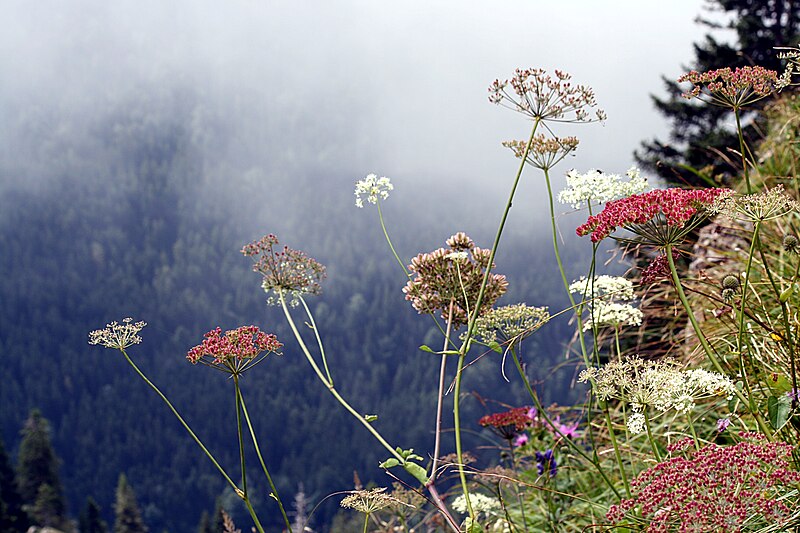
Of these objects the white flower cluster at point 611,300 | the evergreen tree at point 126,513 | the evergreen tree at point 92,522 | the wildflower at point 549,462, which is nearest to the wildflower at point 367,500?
the white flower cluster at point 611,300

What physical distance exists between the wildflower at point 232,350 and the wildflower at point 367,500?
44 cm

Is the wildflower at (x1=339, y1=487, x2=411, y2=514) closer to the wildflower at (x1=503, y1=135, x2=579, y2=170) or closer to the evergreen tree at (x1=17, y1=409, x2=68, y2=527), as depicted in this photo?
the wildflower at (x1=503, y1=135, x2=579, y2=170)

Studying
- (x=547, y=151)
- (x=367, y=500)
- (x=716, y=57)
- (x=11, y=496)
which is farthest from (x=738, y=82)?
(x=11, y=496)

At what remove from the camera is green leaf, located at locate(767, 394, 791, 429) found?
1.73 meters

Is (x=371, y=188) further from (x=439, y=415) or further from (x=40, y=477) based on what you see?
(x=40, y=477)

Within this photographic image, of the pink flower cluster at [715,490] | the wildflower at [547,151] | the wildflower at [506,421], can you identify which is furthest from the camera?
the wildflower at [506,421]

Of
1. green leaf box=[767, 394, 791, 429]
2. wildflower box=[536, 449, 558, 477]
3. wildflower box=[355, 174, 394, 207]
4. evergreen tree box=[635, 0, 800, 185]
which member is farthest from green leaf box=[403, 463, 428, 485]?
evergreen tree box=[635, 0, 800, 185]

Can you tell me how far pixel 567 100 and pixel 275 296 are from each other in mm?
1225

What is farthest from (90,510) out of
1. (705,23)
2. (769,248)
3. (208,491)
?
(208,491)

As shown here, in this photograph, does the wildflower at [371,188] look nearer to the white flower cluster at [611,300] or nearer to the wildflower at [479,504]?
the white flower cluster at [611,300]

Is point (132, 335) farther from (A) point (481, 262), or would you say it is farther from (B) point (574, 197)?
(B) point (574, 197)

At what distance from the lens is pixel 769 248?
5.12 metres

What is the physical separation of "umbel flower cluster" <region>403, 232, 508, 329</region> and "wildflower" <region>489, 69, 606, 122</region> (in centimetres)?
49

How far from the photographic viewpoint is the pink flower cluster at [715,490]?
122 cm
